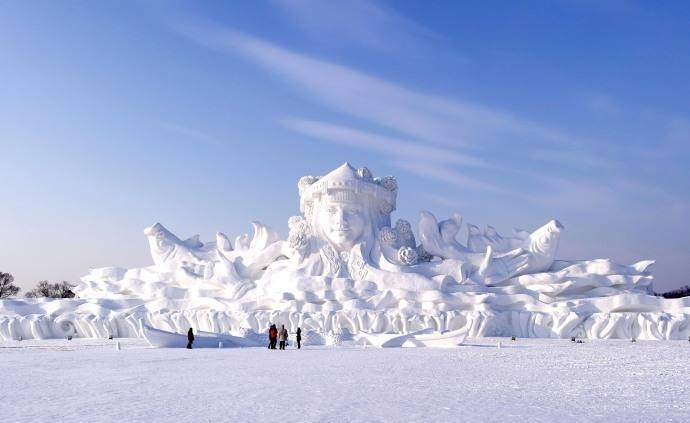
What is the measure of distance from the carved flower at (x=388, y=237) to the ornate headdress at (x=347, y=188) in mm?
1270

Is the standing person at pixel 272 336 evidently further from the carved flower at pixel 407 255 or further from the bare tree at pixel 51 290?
the bare tree at pixel 51 290

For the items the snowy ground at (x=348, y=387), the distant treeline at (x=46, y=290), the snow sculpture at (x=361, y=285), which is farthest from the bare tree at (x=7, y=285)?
the snowy ground at (x=348, y=387)

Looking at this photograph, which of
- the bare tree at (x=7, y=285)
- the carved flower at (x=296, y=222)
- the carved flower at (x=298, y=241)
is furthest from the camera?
the bare tree at (x=7, y=285)

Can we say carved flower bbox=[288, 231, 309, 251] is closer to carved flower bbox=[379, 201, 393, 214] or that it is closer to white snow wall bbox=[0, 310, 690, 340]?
carved flower bbox=[379, 201, 393, 214]

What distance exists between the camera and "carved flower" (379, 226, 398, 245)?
2547 centimetres

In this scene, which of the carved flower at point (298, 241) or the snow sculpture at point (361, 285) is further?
the carved flower at point (298, 241)

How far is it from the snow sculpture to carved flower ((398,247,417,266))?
39mm

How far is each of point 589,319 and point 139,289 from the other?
49.9ft

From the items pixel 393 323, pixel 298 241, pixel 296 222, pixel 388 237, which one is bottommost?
pixel 393 323

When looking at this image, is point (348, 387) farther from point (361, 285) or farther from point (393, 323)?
point (361, 285)

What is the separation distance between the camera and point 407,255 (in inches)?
979

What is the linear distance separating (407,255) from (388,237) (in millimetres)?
1034

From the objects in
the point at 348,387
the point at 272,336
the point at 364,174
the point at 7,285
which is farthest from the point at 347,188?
the point at 7,285

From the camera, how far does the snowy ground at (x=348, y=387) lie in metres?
7.30
